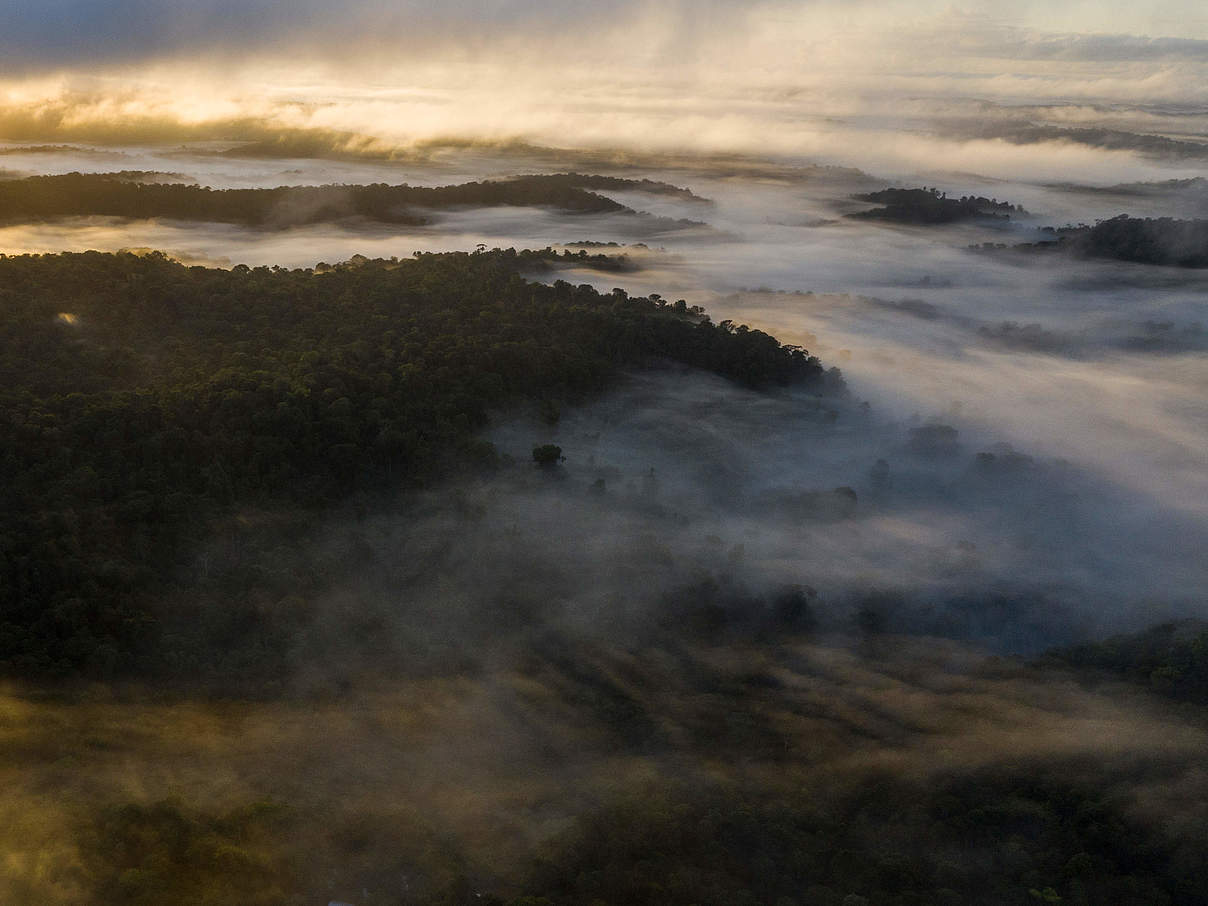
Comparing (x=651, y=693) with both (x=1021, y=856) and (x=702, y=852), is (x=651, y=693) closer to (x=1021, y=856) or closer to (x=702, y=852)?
(x=702, y=852)

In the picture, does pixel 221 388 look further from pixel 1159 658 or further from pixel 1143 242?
pixel 1143 242

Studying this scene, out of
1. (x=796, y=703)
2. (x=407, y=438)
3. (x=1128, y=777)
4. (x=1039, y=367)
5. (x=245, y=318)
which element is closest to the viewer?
(x=1128, y=777)

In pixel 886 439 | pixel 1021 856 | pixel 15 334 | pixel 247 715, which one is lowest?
pixel 1021 856

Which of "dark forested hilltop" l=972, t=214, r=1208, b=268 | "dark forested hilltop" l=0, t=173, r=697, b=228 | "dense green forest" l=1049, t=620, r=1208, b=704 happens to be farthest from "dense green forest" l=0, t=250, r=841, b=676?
"dark forested hilltop" l=972, t=214, r=1208, b=268

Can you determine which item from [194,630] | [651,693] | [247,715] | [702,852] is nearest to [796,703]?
[651,693]

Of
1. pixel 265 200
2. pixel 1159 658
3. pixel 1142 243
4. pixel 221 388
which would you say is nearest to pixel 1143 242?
pixel 1142 243

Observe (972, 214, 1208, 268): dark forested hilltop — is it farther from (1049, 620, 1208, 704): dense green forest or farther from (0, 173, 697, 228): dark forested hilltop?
(1049, 620, 1208, 704): dense green forest
